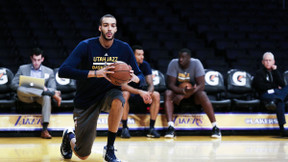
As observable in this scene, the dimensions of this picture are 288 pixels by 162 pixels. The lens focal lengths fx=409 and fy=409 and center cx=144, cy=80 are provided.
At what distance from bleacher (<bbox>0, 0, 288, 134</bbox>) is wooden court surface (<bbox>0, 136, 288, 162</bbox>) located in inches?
83.8

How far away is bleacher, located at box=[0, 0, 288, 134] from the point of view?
9.16 meters

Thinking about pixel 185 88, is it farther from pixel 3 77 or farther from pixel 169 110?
pixel 3 77

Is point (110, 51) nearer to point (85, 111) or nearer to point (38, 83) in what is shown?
point (85, 111)

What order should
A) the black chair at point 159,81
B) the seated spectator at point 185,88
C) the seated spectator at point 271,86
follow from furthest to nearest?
the black chair at point 159,81
the seated spectator at point 271,86
the seated spectator at point 185,88

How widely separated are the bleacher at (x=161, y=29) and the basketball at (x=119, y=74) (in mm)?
4555

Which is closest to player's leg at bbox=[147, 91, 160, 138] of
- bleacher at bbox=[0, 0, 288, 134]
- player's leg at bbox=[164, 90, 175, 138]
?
player's leg at bbox=[164, 90, 175, 138]

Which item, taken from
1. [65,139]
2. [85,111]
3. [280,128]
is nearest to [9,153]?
[65,139]

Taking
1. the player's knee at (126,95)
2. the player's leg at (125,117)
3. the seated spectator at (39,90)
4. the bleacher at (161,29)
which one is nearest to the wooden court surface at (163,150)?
the player's leg at (125,117)

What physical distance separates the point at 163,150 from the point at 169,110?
6.26ft

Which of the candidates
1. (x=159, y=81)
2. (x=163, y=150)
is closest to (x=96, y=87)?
(x=163, y=150)

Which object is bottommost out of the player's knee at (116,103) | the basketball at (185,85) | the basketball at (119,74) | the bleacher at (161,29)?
the basketball at (185,85)

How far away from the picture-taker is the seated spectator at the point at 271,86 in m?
7.33

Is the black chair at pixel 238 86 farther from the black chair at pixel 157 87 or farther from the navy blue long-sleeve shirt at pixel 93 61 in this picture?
the navy blue long-sleeve shirt at pixel 93 61

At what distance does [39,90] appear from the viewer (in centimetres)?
671
